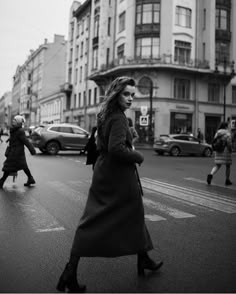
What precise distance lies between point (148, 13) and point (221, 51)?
30.2 feet

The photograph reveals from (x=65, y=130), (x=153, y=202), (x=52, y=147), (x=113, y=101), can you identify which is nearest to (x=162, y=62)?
(x=65, y=130)

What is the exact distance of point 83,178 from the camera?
10008 mm

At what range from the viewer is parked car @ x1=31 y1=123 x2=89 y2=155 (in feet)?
62.5

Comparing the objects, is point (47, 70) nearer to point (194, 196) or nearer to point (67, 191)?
point (67, 191)

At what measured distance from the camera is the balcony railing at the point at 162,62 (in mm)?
33312

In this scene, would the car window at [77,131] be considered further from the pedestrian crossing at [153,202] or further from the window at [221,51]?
the window at [221,51]

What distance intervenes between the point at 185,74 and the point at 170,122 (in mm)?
5560

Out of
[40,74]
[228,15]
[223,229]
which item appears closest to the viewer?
[223,229]

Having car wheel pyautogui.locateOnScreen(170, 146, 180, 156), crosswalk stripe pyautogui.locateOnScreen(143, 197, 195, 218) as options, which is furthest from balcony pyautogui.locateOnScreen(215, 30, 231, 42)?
crosswalk stripe pyautogui.locateOnScreen(143, 197, 195, 218)

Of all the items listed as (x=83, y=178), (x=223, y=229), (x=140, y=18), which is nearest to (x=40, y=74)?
(x=140, y=18)

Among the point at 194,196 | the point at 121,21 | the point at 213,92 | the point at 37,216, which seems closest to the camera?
the point at 37,216

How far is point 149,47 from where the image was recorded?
3444 centimetres

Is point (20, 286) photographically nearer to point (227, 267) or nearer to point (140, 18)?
point (227, 267)

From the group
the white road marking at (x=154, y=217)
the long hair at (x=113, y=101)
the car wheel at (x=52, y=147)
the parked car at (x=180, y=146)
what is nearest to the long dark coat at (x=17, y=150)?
the white road marking at (x=154, y=217)
